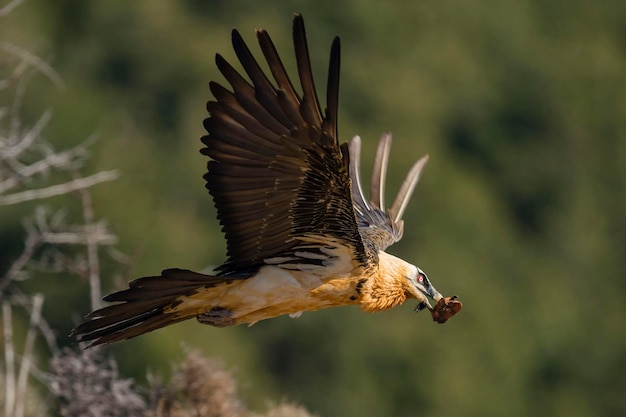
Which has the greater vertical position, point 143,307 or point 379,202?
point 379,202

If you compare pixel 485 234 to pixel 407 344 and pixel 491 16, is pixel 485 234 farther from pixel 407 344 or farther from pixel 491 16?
pixel 491 16

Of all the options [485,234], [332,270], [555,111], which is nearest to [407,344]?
[485,234]

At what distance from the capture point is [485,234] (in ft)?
97.3

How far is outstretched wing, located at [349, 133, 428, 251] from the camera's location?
8.32 metres

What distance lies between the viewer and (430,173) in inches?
1161

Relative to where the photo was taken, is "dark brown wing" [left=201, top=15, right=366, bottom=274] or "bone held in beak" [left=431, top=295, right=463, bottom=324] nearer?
"dark brown wing" [left=201, top=15, right=366, bottom=274]

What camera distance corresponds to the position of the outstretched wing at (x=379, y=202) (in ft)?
27.3

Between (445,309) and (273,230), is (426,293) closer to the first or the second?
(445,309)

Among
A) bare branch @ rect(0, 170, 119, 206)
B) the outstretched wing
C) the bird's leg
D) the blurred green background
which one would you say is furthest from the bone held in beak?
the blurred green background

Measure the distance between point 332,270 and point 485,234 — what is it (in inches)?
898

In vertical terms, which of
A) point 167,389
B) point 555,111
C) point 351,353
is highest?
point 555,111

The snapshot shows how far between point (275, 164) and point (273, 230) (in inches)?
20.2

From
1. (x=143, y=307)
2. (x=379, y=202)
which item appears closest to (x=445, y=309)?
(x=379, y=202)

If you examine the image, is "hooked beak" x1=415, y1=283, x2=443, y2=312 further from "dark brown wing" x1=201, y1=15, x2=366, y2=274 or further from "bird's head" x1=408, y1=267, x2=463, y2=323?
"dark brown wing" x1=201, y1=15, x2=366, y2=274
